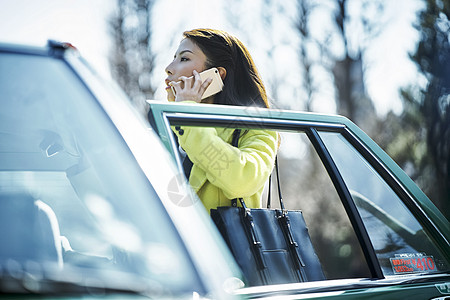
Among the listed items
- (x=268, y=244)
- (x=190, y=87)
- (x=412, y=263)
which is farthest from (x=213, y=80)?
(x=412, y=263)

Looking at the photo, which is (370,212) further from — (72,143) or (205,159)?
(72,143)

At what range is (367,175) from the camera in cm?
199

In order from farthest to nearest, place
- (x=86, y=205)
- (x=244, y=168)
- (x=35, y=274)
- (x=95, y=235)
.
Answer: (x=244, y=168)
(x=86, y=205)
(x=95, y=235)
(x=35, y=274)

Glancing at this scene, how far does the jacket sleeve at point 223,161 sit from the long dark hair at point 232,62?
23.1 inches

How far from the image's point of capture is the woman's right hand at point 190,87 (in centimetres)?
224

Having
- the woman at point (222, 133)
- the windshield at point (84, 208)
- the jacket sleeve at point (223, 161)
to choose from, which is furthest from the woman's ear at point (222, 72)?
the windshield at point (84, 208)

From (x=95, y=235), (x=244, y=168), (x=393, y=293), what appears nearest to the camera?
(x=95, y=235)

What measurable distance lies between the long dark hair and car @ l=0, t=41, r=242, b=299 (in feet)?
3.89

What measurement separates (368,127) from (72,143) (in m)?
13.1

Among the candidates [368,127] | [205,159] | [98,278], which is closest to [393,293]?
[205,159]

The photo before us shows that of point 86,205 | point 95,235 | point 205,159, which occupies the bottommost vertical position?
point 95,235

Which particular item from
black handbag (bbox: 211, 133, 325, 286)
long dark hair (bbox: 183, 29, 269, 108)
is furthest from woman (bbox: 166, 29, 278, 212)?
black handbag (bbox: 211, 133, 325, 286)

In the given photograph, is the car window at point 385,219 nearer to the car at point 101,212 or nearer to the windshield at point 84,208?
the car at point 101,212

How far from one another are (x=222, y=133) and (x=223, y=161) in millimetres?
146
